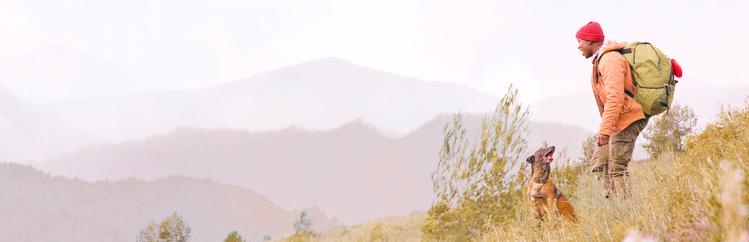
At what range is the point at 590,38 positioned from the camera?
4660 mm

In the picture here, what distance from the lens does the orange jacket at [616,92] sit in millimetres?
4301

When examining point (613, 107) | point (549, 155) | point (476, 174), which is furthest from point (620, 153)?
point (476, 174)

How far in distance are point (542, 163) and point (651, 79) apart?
1216 millimetres

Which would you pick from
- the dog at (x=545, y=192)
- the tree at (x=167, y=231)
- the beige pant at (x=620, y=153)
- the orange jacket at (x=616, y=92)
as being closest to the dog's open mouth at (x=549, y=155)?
the dog at (x=545, y=192)

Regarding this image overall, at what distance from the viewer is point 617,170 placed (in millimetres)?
4613

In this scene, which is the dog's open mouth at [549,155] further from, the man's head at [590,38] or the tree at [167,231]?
the tree at [167,231]

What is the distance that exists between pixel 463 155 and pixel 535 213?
127 inches

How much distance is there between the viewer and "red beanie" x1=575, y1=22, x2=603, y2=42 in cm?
465

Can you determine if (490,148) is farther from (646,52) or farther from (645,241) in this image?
(645,241)

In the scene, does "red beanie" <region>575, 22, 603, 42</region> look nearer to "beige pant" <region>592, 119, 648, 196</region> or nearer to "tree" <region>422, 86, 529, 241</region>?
"beige pant" <region>592, 119, 648, 196</region>

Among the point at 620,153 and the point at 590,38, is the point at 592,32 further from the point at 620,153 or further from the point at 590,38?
the point at 620,153

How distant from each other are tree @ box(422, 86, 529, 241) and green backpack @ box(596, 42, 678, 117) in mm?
3211

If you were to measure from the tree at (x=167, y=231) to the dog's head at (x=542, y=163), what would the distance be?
31338 millimetres

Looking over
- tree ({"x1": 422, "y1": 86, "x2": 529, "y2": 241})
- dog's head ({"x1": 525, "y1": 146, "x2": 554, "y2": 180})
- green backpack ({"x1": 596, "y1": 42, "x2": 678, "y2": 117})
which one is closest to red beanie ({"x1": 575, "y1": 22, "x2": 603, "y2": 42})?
green backpack ({"x1": 596, "y1": 42, "x2": 678, "y2": 117})
